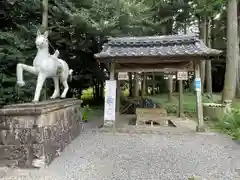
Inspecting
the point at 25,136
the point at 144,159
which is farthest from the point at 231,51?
the point at 25,136

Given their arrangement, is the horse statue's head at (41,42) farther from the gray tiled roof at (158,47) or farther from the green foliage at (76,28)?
the green foliage at (76,28)

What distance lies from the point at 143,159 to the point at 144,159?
0.06 feet

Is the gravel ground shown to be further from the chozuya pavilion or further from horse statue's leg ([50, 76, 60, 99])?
the chozuya pavilion

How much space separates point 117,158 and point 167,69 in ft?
12.8

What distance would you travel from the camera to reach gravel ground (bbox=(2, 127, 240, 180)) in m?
3.55

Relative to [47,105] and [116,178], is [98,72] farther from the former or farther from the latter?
[116,178]

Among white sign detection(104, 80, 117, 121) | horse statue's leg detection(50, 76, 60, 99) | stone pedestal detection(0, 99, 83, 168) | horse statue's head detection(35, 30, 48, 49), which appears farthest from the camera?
white sign detection(104, 80, 117, 121)

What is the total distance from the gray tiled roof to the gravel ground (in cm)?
232

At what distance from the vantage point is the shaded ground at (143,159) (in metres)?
3.56

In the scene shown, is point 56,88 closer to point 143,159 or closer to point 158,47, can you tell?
point 143,159

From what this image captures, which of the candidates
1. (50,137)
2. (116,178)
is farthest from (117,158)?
(50,137)

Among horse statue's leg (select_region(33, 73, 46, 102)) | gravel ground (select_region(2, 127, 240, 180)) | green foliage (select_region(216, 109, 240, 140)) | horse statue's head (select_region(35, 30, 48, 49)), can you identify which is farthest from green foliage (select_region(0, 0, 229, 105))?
green foliage (select_region(216, 109, 240, 140))

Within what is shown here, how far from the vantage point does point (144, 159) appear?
4.29 m

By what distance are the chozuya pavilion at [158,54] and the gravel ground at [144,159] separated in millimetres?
1373
